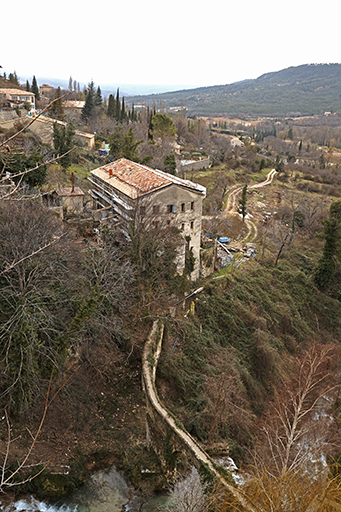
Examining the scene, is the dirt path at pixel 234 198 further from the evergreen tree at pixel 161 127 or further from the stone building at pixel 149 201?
the stone building at pixel 149 201

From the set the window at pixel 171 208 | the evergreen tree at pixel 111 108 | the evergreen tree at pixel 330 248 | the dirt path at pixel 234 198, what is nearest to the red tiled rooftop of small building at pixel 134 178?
the window at pixel 171 208

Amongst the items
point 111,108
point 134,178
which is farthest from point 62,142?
point 111,108

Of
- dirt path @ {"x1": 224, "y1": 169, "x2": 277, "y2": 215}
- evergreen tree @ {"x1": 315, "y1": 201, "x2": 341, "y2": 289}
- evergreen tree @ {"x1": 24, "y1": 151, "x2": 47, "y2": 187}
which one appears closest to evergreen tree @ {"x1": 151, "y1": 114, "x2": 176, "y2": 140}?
dirt path @ {"x1": 224, "y1": 169, "x2": 277, "y2": 215}

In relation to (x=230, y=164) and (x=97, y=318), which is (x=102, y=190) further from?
(x=230, y=164)

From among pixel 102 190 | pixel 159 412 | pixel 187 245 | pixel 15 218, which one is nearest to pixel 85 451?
pixel 159 412

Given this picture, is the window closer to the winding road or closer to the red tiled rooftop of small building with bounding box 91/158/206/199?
the red tiled rooftop of small building with bounding box 91/158/206/199
